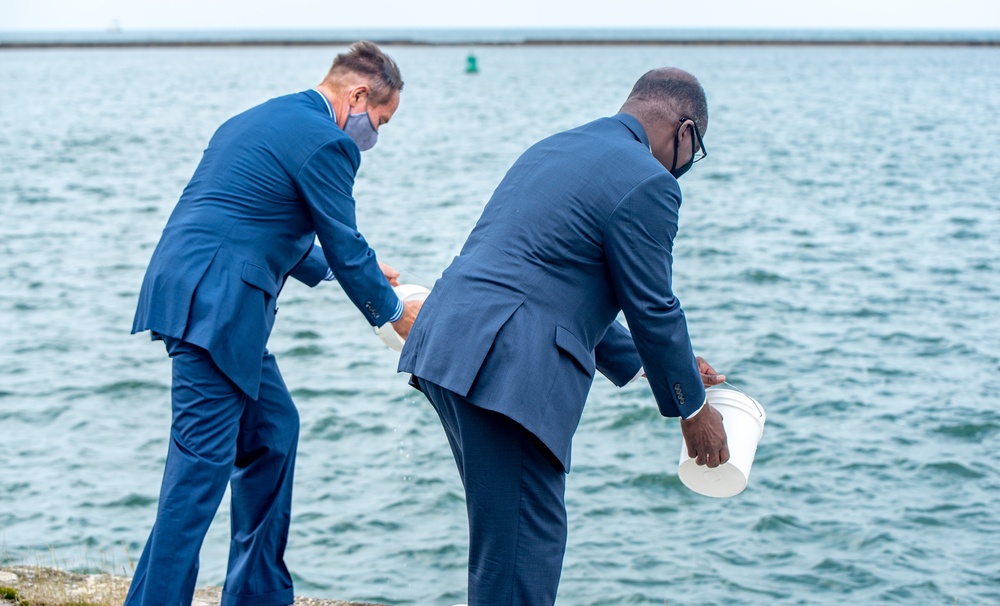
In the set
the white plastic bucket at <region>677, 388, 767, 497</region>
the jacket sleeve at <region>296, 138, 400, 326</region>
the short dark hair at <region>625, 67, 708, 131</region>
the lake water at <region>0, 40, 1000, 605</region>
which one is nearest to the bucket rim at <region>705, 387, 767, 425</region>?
the white plastic bucket at <region>677, 388, 767, 497</region>

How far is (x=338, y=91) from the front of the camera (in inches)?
152

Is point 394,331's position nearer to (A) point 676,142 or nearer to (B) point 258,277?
(B) point 258,277

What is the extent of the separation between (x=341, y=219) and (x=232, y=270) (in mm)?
397

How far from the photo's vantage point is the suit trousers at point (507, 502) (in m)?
3.03

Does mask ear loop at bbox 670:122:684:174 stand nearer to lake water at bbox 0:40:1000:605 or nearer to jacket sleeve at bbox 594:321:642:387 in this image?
jacket sleeve at bbox 594:321:642:387

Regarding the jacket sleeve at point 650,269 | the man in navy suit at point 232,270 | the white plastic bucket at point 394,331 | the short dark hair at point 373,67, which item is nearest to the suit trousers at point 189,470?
the man in navy suit at point 232,270

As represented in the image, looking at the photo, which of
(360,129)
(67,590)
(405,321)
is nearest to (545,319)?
(405,321)

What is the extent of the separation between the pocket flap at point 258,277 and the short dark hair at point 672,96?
136 centimetres

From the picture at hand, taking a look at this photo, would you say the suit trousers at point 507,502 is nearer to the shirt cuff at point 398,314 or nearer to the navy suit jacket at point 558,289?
the navy suit jacket at point 558,289

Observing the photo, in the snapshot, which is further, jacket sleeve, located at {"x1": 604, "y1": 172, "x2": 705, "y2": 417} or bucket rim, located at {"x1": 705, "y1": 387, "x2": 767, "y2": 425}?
bucket rim, located at {"x1": 705, "y1": 387, "x2": 767, "y2": 425}

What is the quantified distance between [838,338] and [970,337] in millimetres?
1507

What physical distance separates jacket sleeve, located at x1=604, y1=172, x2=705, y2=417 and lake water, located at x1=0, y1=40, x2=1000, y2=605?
11.5ft

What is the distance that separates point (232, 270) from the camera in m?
3.55

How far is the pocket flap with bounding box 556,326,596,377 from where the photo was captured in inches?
118
